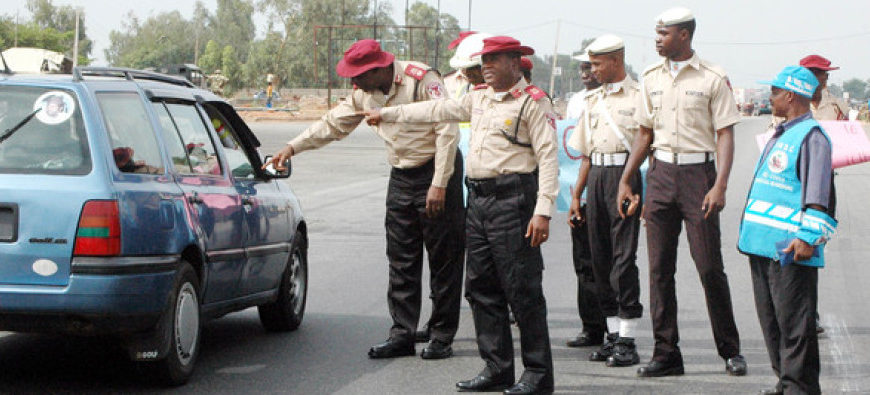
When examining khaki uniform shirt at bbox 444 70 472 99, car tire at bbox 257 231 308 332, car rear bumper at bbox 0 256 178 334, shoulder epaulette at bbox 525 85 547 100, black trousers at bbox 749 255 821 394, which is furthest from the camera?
khaki uniform shirt at bbox 444 70 472 99

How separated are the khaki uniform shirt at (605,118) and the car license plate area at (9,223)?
337 cm

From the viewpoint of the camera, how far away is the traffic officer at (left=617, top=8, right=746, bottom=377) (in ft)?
22.7

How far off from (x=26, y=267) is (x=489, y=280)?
229cm

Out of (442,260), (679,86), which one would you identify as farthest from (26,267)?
(679,86)

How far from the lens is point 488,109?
6.59 meters

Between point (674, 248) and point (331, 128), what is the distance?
2149 mm

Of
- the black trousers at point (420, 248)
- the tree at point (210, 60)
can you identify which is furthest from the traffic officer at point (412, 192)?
the tree at point (210, 60)

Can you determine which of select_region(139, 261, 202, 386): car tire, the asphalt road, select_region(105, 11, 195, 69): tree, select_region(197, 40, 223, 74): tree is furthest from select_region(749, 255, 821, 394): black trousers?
select_region(105, 11, 195, 69): tree

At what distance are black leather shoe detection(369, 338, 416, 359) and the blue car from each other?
896 mm

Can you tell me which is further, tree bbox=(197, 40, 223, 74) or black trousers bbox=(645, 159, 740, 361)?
tree bbox=(197, 40, 223, 74)

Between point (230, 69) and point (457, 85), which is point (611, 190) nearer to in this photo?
point (457, 85)

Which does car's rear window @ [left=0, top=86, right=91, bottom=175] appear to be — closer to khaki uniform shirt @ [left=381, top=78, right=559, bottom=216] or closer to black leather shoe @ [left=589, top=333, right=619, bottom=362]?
khaki uniform shirt @ [left=381, top=78, right=559, bottom=216]

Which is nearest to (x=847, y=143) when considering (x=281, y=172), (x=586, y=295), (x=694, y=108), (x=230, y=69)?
(x=694, y=108)

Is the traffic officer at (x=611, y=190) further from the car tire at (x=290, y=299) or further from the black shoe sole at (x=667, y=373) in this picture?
the car tire at (x=290, y=299)
